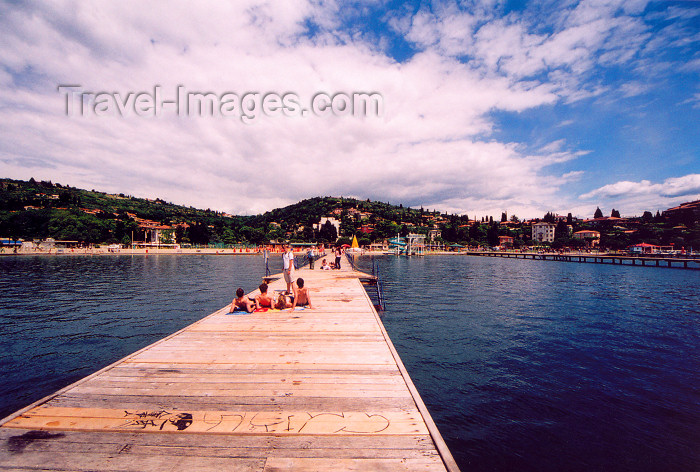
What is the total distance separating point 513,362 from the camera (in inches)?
472

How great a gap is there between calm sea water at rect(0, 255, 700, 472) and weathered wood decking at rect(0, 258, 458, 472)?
3351mm

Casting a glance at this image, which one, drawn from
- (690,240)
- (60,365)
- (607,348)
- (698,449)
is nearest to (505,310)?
(607,348)

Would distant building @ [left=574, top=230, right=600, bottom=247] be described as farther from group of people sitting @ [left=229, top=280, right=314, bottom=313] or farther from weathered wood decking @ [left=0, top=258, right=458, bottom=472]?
weathered wood decking @ [left=0, top=258, right=458, bottom=472]

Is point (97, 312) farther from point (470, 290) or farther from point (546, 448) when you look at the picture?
point (470, 290)

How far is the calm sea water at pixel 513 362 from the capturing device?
24.5 feet

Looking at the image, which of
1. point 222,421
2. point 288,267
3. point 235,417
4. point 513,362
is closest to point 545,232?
point 513,362

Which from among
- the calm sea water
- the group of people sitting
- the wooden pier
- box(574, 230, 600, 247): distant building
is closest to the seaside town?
box(574, 230, 600, 247): distant building

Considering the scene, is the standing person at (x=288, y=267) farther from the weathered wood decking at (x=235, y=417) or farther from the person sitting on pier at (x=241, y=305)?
the weathered wood decking at (x=235, y=417)

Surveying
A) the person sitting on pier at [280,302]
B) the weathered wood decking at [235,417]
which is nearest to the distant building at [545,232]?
the person sitting on pier at [280,302]

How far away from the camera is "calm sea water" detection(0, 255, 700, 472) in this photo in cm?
746

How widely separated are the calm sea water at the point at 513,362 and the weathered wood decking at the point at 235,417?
11.0ft

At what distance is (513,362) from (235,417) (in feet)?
35.7

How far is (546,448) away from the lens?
287 inches

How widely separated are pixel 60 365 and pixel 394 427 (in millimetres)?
12862
